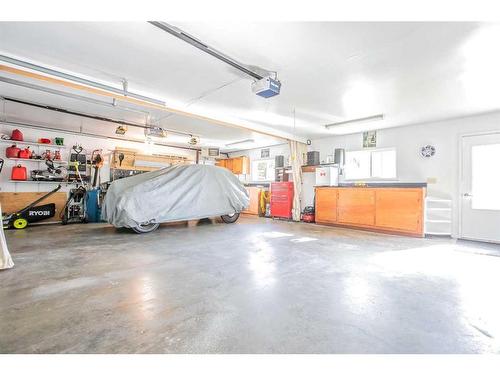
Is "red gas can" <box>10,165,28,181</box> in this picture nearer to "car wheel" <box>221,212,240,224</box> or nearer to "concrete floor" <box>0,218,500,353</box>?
"concrete floor" <box>0,218,500,353</box>

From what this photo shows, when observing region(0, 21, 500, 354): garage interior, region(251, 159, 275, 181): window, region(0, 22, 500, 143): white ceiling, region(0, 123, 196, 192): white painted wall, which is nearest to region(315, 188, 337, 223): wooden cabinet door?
region(0, 21, 500, 354): garage interior

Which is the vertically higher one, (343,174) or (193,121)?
(193,121)

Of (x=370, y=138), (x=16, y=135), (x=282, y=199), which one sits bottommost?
(x=282, y=199)

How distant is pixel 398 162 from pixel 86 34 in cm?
693

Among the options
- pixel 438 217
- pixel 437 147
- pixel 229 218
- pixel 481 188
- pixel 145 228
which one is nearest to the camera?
pixel 481 188

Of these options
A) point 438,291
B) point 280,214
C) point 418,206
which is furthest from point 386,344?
point 280,214

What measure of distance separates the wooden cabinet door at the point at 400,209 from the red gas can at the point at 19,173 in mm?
9208

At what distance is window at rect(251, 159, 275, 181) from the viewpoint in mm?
9680

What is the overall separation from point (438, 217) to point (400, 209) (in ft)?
3.18

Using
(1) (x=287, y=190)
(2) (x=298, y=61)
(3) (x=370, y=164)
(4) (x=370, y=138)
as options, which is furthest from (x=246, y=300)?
(4) (x=370, y=138)

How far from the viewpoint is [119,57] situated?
10.2 feet

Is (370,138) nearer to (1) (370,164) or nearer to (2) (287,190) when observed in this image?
(1) (370,164)

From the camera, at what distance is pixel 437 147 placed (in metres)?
5.67
